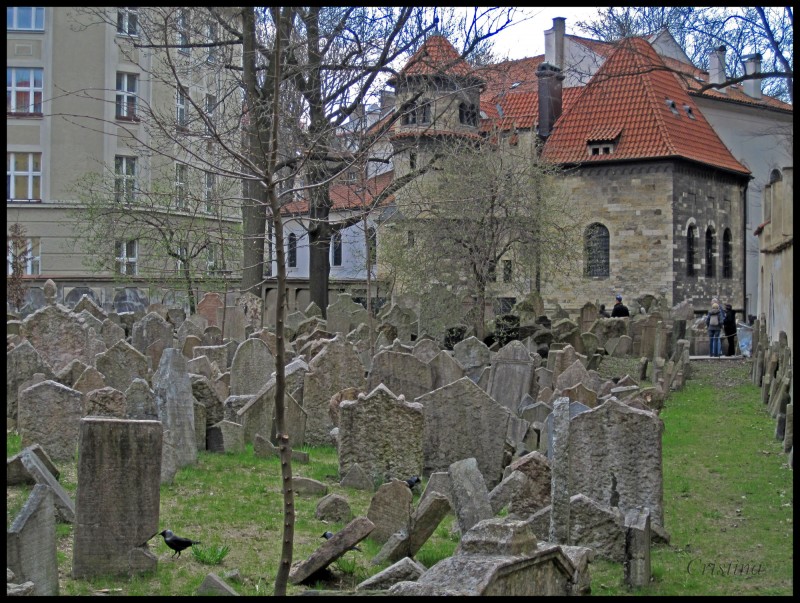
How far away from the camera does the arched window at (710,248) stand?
4709 centimetres

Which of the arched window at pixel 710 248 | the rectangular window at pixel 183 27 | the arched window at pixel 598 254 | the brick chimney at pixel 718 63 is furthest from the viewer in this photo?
the arched window at pixel 710 248

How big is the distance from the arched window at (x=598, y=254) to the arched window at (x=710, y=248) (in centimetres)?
488

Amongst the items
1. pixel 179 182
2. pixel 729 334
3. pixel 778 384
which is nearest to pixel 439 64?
pixel 179 182

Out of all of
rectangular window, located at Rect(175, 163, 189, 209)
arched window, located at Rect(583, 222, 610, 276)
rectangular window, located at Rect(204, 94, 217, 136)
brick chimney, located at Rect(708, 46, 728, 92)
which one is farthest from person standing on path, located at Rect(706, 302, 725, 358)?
arched window, located at Rect(583, 222, 610, 276)

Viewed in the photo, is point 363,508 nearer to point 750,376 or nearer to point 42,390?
point 42,390

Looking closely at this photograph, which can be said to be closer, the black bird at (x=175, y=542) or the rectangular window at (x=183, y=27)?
the black bird at (x=175, y=542)

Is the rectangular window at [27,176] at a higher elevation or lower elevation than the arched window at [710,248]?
higher

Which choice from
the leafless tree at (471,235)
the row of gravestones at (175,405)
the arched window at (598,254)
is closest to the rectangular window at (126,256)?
the leafless tree at (471,235)

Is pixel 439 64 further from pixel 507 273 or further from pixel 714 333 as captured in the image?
pixel 714 333

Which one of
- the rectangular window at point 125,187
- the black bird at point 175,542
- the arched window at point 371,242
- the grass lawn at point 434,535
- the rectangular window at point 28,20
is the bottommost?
the grass lawn at point 434,535

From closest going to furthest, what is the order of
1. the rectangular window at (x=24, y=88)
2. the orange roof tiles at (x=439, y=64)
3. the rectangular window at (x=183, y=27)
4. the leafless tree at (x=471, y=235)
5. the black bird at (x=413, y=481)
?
the black bird at (x=413, y=481) → the rectangular window at (x=183, y=27) → the orange roof tiles at (x=439, y=64) → the leafless tree at (x=471, y=235) → the rectangular window at (x=24, y=88)

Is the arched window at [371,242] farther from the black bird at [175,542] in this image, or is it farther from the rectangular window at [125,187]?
the black bird at [175,542]

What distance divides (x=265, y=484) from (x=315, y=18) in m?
10.0

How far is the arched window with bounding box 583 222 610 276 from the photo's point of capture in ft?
147
